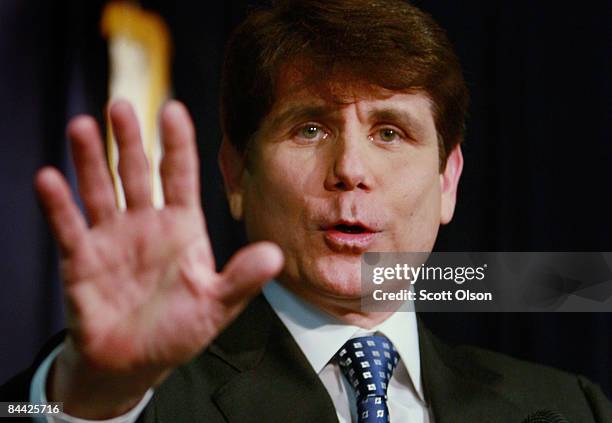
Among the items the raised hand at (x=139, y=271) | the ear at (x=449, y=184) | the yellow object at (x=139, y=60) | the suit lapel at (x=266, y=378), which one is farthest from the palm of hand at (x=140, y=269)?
the yellow object at (x=139, y=60)

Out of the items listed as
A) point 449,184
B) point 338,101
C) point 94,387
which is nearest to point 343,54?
point 338,101

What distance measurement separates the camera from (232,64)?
1457mm

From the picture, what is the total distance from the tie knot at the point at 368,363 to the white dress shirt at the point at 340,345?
0.5 inches

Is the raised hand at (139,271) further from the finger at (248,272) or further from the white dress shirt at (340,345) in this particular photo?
the white dress shirt at (340,345)

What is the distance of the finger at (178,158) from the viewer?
2.65 ft

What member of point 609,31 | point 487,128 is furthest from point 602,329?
point 609,31

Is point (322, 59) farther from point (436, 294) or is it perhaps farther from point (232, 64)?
point (436, 294)

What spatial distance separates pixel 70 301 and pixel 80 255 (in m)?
0.05

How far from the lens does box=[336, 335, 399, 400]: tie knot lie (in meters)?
1.21

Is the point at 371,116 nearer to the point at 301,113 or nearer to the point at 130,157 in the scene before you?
the point at 301,113

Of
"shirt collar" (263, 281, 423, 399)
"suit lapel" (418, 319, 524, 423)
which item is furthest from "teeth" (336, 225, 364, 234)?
"suit lapel" (418, 319, 524, 423)

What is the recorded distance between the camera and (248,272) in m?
0.81

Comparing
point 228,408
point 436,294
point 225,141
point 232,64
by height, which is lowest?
point 228,408

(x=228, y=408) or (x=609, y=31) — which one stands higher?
(x=609, y=31)
